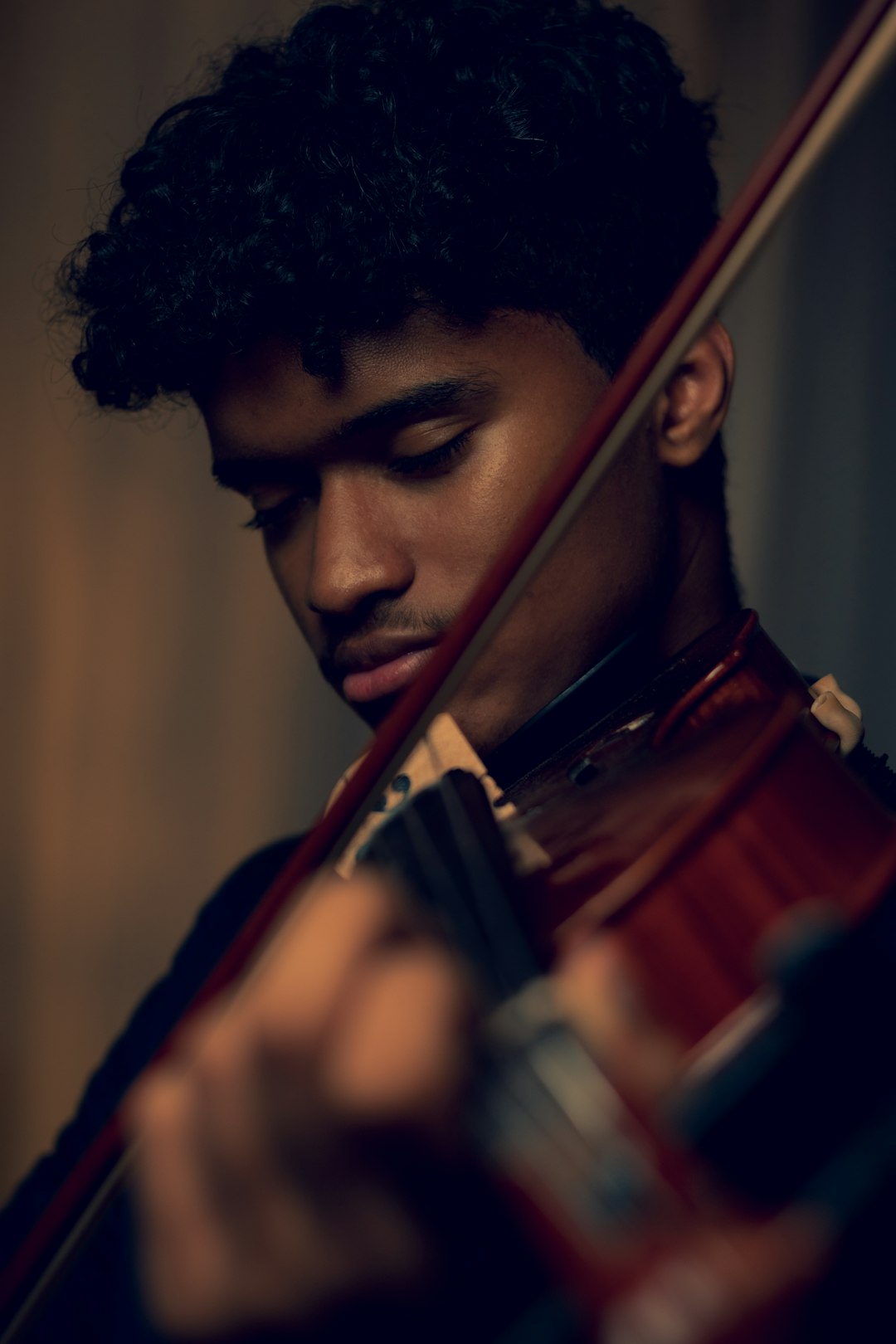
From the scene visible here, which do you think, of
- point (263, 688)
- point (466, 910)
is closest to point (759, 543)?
point (263, 688)

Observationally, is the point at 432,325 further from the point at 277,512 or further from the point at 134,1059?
the point at 134,1059

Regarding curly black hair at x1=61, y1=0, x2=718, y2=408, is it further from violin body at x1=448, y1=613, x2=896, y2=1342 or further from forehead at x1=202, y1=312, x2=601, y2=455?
violin body at x1=448, y1=613, x2=896, y2=1342

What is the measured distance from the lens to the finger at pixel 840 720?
26.5 inches

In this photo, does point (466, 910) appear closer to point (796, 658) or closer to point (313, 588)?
point (313, 588)

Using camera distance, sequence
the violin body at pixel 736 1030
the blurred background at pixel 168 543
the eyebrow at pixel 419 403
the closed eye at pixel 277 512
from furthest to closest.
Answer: the blurred background at pixel 168 543 < the closed eye at pixel 277 512 < the eyebrow at pixel 419 403 < the violin body at pixel 736 1030

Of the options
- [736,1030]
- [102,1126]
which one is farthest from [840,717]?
[102,1126]

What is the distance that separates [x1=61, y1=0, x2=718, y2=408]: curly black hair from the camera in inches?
31.9

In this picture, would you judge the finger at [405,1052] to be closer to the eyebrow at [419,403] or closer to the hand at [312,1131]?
the hand at [312,1131]

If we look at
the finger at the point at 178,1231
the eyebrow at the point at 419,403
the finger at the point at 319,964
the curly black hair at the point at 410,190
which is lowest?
the finger at the point at 178,1231

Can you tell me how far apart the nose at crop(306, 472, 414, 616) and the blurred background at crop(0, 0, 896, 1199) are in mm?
693

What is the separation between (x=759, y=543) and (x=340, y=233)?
2.59 ft

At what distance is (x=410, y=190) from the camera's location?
2.70 ft

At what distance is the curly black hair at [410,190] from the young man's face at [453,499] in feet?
0.10

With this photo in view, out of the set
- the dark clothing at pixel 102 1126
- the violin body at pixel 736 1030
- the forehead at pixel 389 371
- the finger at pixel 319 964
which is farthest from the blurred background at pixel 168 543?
the finger at pixel 319 964
